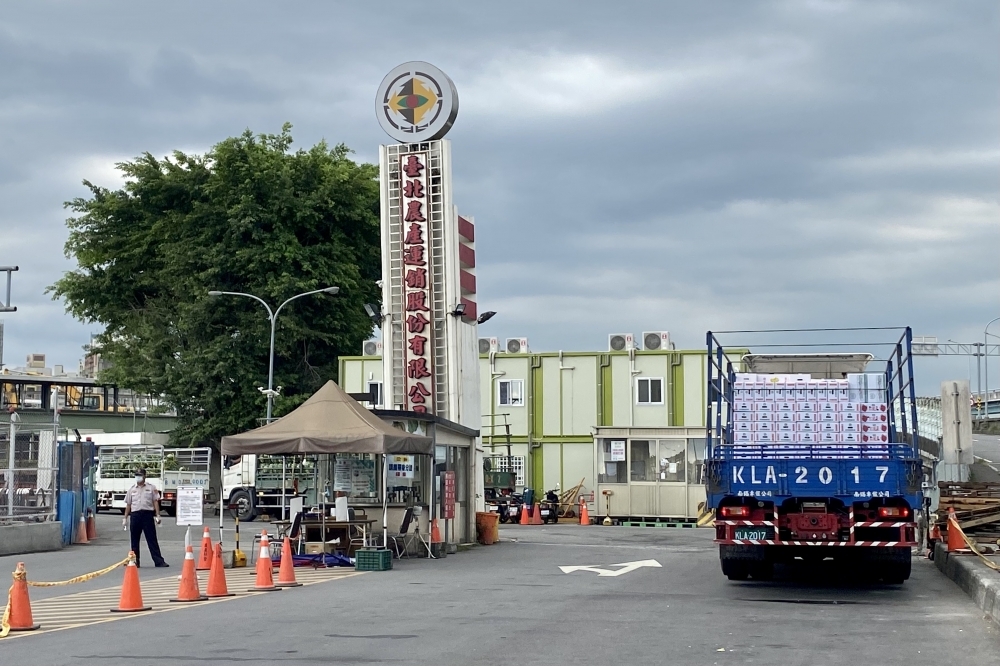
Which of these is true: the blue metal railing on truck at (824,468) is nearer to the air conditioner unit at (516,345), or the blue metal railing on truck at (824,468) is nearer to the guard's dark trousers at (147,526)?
the guard's dark trousers at (147,526)

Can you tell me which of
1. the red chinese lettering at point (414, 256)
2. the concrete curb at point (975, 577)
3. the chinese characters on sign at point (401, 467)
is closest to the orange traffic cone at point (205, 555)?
the chinese characters on sign at point (401, 467)

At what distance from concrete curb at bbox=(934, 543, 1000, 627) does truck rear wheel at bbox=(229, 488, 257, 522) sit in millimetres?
26289

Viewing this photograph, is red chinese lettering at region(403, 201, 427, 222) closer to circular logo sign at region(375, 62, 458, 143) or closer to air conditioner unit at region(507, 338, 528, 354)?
circular logo sign at region(375, 62, 458, 143)

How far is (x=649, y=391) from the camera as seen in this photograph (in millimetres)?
49594

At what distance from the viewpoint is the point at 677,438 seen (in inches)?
1678

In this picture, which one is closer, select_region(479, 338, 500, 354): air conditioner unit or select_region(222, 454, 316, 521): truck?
select_region(222, 454, 316, 521): truck

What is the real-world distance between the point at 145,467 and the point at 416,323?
58.9 feet

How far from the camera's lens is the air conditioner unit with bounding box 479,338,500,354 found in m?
51.9

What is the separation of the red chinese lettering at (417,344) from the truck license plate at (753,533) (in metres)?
16.4

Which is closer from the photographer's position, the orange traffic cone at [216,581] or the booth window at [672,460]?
the orange traffic cone at [216,581]

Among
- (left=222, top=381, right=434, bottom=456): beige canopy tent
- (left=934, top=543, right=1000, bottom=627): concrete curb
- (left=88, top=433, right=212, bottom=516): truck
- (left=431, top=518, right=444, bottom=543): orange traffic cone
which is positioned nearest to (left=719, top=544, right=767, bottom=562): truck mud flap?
(left=934, top=543, right=1000, bottom=627): concrete curb

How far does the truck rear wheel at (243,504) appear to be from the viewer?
42844 mm

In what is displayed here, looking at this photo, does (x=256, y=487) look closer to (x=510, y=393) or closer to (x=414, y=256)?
(x=510, y=393)

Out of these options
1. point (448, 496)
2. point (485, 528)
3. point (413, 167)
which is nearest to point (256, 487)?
point (413, 167)
